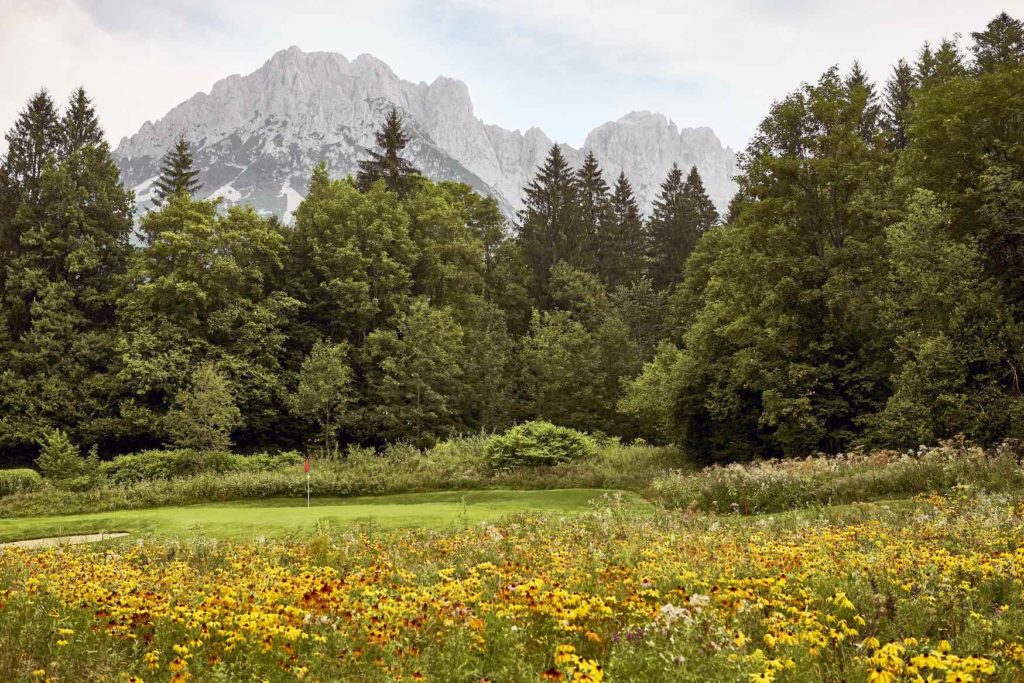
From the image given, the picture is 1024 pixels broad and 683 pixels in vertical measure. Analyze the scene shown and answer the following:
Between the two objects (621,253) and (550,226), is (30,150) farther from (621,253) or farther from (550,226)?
(621,253)

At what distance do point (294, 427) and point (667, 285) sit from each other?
33.8 metres

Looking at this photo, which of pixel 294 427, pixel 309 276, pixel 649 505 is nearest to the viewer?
pixel 649 505

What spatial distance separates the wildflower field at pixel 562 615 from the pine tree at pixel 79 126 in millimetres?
43967

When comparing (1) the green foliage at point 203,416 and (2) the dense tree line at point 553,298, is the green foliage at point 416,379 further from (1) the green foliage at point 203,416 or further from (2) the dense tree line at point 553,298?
(1) the green foliage at point 203,416

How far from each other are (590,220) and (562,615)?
56.7 meters

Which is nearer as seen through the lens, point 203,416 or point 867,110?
point 203,416

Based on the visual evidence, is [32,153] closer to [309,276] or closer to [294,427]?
[309,276]

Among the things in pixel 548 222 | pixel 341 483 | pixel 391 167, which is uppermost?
pixel 391 167

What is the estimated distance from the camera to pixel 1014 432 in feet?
55.9

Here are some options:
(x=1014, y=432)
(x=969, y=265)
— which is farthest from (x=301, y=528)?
(x=969, y=265)

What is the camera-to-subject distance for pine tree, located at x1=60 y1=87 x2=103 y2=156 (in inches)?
1686

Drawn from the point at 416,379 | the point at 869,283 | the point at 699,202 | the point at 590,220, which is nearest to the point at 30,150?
the point at 416,379

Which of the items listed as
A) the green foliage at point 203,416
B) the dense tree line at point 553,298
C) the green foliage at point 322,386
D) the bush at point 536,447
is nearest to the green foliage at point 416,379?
the dense tree line at point 553,298

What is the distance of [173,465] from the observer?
85.7ft
